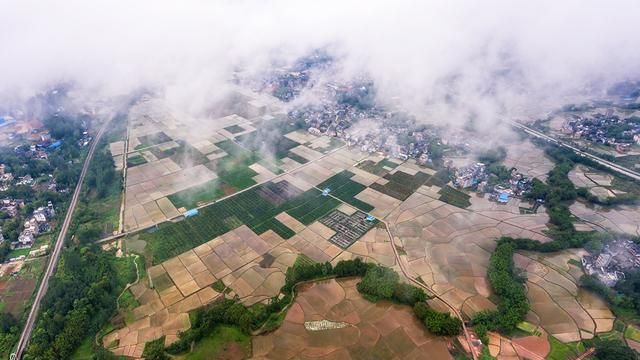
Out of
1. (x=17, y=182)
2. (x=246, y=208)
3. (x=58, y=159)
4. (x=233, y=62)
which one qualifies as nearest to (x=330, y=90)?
(x=233, y=62)

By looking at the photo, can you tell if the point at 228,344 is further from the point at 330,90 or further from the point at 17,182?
the point at 330,90

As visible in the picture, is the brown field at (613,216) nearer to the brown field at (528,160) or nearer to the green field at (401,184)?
the brown field at (528,160)

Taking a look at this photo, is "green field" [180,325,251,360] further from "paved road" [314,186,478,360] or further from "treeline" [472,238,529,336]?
"treeline" [472,238,529,336]

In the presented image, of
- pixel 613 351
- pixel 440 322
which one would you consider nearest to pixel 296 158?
pixel 440 322

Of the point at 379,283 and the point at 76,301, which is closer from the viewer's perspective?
the point at 76,301

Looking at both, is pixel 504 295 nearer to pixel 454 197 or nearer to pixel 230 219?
pixel 454 197

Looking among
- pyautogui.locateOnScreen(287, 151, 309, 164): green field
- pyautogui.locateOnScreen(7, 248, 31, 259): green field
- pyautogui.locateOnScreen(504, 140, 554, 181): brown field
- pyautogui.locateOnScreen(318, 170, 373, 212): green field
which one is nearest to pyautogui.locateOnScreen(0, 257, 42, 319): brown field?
pyautogui.locateOnScreen(7, 248, 31, 259): green field
